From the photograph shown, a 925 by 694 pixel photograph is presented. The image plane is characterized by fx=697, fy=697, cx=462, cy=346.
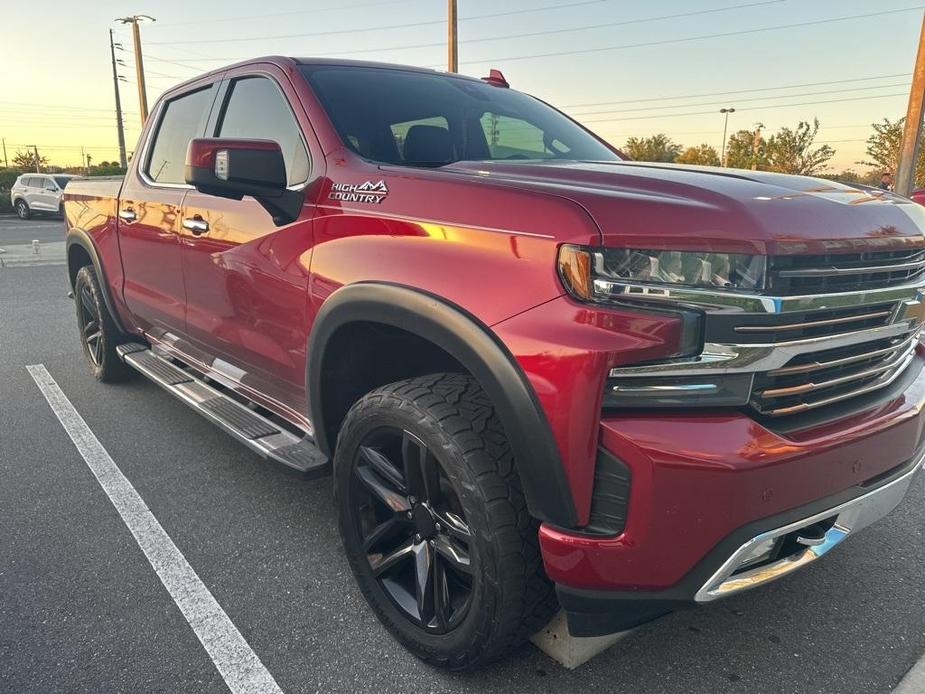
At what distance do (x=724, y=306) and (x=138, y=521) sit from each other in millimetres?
2651

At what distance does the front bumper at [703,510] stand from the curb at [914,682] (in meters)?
0.58

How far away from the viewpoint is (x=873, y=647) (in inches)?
88.8

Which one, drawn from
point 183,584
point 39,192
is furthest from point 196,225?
point 39,192

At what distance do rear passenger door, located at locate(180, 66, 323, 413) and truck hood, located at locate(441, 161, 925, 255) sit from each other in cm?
79

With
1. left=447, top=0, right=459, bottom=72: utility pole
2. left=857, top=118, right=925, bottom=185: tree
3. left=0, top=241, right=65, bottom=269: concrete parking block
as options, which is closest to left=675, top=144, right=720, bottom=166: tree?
left=857, top=118, right=925, bottom=185: tree

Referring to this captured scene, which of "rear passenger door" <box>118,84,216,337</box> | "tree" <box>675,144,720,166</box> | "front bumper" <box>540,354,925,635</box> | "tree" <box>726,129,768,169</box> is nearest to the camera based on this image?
"front bumper" <box>540,354,925,635</box>

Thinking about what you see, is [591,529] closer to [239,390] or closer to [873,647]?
[873,647]

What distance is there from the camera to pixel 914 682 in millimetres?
2086

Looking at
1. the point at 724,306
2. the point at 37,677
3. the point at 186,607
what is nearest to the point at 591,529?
the point at 724,306

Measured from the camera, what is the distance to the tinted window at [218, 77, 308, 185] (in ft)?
8.82

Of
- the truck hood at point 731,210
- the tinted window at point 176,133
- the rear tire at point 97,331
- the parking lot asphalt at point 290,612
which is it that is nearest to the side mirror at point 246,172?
the truck hood at point 731,210

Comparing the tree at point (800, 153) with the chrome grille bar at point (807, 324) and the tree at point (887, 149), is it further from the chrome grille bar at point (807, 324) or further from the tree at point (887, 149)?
the chrome grille bar at point (807, 324)

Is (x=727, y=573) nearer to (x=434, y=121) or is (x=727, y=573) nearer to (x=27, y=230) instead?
(x=434, y=121)

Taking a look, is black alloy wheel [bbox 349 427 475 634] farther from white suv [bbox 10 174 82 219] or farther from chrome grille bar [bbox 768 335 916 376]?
white suv [bbox 10 174 82 219]
